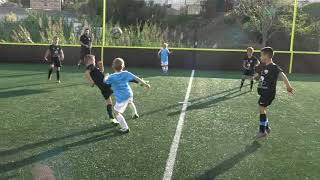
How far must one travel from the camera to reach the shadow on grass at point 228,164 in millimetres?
6447

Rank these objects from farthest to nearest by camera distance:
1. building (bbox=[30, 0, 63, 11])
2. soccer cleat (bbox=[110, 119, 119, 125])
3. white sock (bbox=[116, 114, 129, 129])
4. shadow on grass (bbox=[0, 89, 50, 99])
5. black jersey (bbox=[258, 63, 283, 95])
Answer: building (bbox=[30, 0, 63, 11]) < shadow on grass (bbox=[0, 89, 50, 99]) < soccer cleat (bbox=[110, 119, 119, 125]) < white sock (bbox=[116, 114, 129, 129]) < black jersey (bbox=[258, 63, 283, 95])

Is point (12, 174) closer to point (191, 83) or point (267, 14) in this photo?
point (191, 83)

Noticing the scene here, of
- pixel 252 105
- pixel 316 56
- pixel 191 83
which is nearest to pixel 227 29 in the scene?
pixel 316 56

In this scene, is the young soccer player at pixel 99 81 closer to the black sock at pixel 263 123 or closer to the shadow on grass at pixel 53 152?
the shadow on grass at pixel 53 152

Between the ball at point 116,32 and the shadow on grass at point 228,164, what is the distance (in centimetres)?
1625

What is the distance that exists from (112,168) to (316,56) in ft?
54.9

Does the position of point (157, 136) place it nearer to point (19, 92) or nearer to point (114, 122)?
point (114, 122)

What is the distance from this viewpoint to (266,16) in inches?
1016

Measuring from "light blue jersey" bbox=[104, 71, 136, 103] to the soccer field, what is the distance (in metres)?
0.69

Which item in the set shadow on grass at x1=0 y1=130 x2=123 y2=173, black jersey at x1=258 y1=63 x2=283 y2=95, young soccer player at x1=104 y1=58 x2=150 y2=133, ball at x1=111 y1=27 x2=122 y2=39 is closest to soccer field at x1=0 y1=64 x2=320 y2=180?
shadow on grass at x1=0 y1=130 x2=123 y2=173

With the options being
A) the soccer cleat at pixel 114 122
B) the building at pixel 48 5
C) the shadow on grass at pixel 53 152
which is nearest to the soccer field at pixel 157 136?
the shadow on grass at pixel 53 152

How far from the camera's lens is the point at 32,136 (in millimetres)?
8375

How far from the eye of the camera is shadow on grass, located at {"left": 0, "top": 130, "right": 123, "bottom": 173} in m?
6.66

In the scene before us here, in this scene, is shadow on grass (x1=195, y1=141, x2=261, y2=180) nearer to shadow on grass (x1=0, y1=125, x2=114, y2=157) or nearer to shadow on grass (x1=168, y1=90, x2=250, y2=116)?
shadow on grass (x1=0, y1=125, x2=114, y2=157)
